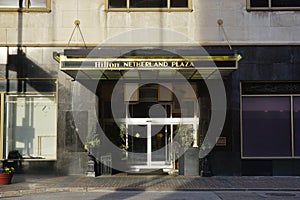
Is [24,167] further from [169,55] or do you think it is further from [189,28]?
[189,28]

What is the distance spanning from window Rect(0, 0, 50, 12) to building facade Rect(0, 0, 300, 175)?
4 centimetres

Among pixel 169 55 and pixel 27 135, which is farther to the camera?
pixel 27 135

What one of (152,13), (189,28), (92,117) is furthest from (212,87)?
(92,117)

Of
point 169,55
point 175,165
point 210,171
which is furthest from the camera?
point 175,165

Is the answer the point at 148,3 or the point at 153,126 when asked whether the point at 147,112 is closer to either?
the point at 153,126

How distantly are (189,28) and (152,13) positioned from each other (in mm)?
1659

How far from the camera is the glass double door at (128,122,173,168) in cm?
1924

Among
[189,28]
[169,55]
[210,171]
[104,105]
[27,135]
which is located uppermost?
[189,28]

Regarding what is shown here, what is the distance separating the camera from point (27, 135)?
1825 centimetres

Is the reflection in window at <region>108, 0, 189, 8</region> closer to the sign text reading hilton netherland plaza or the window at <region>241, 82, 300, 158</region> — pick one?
the sign text reading hilton netherland plaza

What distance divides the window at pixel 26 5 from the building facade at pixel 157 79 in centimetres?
4

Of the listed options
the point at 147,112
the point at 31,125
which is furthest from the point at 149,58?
the point at 31,125

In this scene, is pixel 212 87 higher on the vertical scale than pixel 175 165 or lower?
higher

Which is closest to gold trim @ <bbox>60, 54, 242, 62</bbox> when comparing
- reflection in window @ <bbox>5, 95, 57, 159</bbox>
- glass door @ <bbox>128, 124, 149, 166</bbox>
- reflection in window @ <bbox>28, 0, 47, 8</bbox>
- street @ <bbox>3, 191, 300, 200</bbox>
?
reflection in window @ <bbox>5, 95, 57, 159</bbox>
